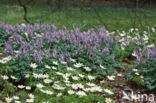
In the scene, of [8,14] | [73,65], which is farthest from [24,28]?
[8,14]

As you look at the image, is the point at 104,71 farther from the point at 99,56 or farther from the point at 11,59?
the point at 11,59

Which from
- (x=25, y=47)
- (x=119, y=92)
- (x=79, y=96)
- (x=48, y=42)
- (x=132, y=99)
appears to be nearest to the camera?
(x=79, y=96)

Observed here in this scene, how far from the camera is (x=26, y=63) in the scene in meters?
4.35

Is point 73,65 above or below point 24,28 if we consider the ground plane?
below

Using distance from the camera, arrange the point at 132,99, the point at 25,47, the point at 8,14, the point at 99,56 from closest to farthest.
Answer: the point at 132,99, the point at 25,47, the point at 99,56, the point at 8,14

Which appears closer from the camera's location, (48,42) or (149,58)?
(149,58)

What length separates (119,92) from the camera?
430 centimetres

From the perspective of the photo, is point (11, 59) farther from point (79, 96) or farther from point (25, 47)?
point (79, 96)

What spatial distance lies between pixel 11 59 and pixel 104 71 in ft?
5.76

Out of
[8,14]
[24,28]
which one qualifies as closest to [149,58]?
[24,28]

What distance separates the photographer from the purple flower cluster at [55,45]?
4.73 metres

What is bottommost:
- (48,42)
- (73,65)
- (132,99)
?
(132,99)

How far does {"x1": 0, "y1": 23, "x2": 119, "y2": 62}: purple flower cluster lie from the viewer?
15.5 ft

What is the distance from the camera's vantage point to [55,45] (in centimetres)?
541
